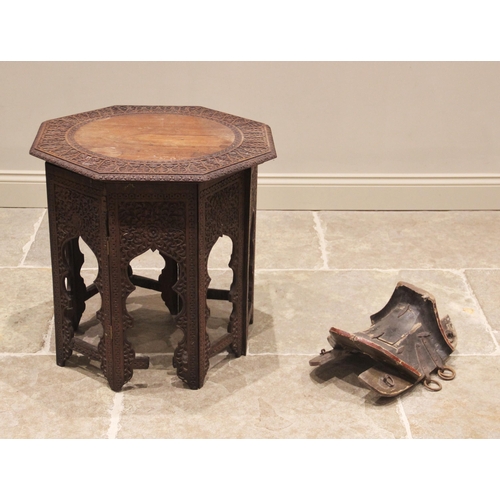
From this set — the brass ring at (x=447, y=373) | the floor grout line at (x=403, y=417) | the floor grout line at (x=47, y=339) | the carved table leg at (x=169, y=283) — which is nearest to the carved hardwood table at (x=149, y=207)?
the floor grout line at (x=47, y=339)

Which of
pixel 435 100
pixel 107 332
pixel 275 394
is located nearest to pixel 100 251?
pixel 107 332

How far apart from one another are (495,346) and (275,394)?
1018 mm

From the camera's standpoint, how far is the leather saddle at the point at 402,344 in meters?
3.17

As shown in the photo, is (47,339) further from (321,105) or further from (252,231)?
(321,105)

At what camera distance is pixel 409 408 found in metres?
3.17

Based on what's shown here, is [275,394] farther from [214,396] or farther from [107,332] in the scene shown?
[107,332]

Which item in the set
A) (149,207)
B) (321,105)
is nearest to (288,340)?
(149,207)

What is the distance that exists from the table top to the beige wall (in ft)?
3.27

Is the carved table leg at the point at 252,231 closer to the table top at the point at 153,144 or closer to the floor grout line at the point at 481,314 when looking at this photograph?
the table top at the point at 153,144

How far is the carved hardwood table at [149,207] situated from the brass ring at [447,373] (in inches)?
31.7

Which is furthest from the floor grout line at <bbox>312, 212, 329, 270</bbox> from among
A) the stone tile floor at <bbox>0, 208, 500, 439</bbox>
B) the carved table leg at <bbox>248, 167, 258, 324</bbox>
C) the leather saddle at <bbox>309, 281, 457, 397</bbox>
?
the leather saddle at <bbox>309, 281, 457, 397</bbox>

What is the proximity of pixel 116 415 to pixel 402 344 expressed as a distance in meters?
1.13

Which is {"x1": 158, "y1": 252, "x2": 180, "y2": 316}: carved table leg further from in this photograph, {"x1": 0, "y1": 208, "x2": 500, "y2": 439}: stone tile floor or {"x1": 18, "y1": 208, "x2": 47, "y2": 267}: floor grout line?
{"x1": 18, "y1": 208, "x2": 47, "y2": 267}: floor grout line

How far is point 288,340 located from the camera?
11.8 ft
